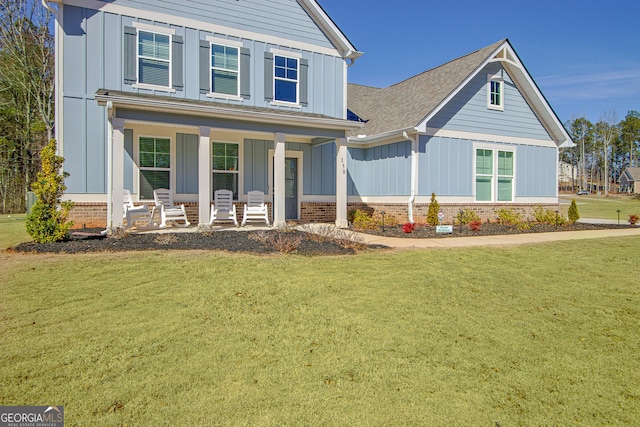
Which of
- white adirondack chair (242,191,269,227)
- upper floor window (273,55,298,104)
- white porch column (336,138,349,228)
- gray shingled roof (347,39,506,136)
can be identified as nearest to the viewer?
white adirondack chair (242,191,269,227)

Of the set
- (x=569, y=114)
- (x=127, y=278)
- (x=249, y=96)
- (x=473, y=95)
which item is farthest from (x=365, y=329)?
(x=569, y=114)

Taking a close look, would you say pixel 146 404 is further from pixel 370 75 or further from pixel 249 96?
pixel 370 75

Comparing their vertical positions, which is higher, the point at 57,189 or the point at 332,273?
the point at 57,189

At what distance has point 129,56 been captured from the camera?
436 inches

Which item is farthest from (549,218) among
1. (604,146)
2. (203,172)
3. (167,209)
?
(604,146)

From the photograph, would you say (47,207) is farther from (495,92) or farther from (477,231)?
(495,92)

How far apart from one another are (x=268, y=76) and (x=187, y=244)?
23.0 feet

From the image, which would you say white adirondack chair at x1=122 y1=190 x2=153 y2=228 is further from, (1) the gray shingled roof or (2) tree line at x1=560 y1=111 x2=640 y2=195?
(2) tree line at x1=560 y1=111 x2=640 y2=195

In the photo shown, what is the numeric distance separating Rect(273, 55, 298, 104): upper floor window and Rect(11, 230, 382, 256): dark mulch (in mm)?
6002

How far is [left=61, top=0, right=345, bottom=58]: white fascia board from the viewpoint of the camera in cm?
1078

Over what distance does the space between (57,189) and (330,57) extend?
961cm

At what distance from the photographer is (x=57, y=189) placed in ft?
26.7

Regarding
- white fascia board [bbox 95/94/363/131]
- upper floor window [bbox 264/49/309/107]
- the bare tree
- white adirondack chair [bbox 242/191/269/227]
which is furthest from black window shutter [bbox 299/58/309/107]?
the bare tree

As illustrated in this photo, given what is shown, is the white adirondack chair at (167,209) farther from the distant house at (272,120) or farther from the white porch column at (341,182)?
the white porch column at (341,182)
